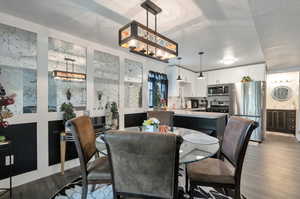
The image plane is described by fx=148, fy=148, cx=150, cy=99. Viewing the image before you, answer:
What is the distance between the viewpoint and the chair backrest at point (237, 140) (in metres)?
1.35

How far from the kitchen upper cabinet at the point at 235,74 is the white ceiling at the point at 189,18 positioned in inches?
61.7

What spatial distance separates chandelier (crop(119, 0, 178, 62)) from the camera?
1.53 metres

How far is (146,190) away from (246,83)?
4.82 m

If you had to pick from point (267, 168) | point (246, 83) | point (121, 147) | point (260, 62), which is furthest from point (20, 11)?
point (260, 62)

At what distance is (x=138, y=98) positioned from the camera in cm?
409

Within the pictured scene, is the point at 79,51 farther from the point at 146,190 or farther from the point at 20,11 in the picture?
the point at 146,190

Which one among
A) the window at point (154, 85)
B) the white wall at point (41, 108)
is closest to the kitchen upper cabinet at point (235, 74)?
the window at point (154, 85)

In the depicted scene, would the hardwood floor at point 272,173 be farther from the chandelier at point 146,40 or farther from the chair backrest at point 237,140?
the chandelier at point 146,40

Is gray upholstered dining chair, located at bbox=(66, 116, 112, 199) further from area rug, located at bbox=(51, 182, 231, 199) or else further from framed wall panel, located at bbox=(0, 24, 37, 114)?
framed wall panel, located at bbox=(0, 24, 37, 114)

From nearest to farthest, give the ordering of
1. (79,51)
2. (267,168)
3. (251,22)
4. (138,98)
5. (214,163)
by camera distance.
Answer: (214,163), (251,22), (267,168), (79,51), (138,98)

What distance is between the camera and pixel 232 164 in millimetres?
1527

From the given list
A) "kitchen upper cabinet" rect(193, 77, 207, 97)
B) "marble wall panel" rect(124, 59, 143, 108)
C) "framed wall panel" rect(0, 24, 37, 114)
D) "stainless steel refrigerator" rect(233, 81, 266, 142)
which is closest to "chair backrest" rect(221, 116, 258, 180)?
"marble wall panel" rect(124, 59, 143, 108)

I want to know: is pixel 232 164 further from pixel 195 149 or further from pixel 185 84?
pixel 185 84

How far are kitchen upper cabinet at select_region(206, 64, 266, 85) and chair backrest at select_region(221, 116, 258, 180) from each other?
3.97 m
